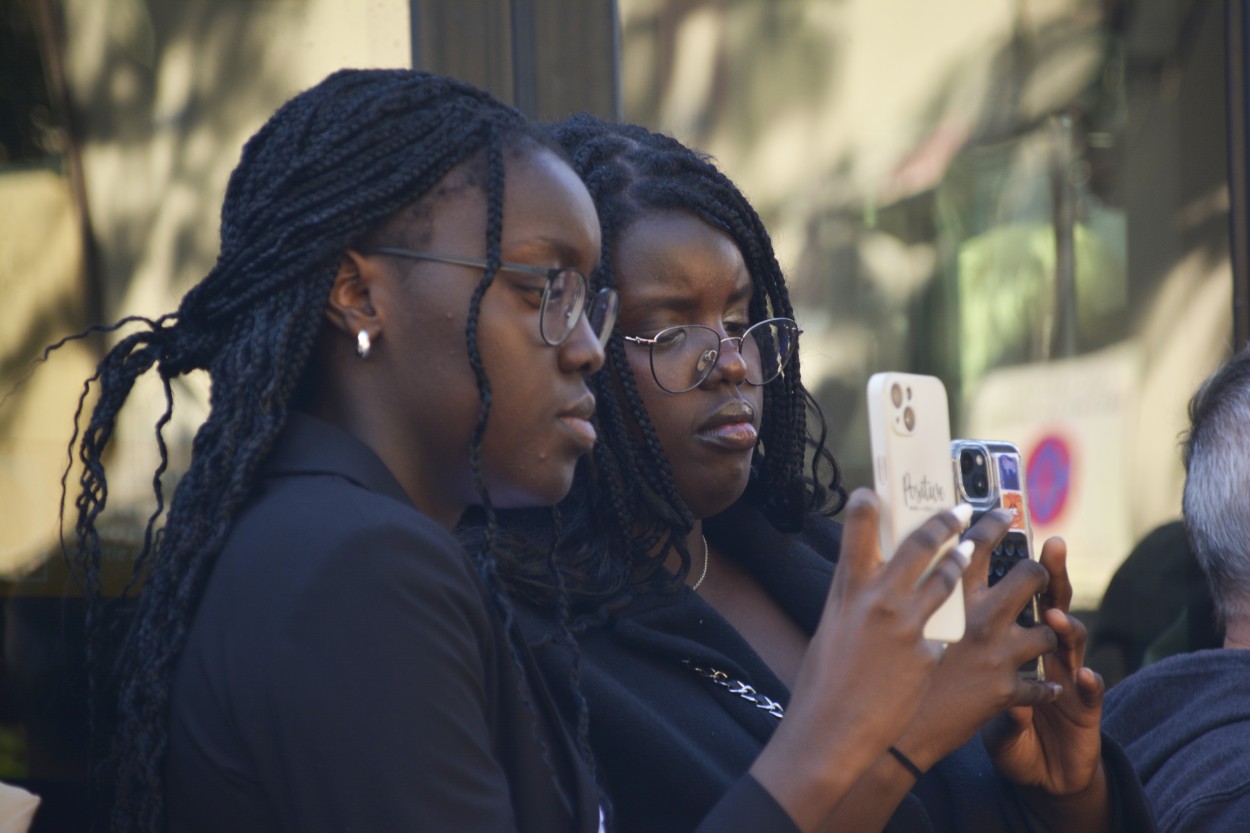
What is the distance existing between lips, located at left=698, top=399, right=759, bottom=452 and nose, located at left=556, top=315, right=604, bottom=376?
50 cm

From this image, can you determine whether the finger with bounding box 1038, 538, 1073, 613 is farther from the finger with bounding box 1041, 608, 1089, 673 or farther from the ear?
the ear

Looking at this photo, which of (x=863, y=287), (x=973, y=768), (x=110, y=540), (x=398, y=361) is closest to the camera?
(x=398, y=361)

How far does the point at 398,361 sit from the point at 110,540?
77.7 inches

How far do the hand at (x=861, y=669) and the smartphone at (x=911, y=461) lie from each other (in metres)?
0.03

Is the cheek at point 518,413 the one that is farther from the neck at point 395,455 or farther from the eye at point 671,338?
the eye at point 671,338

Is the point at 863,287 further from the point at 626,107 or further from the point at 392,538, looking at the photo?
the point at 392,538

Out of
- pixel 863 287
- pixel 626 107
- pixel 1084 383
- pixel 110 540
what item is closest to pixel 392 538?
pixel 110 540

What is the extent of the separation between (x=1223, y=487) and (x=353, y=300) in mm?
1688

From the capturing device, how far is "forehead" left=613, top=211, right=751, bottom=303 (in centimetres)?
215

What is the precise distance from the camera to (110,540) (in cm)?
323

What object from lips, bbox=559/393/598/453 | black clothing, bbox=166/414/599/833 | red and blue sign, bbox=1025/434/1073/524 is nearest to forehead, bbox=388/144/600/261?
lips, bbox=559/393/598/453

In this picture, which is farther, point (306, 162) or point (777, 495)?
point (777, 495)

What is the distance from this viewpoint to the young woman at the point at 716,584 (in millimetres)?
1764

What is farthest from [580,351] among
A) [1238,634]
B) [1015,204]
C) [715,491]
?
[1015,204]
